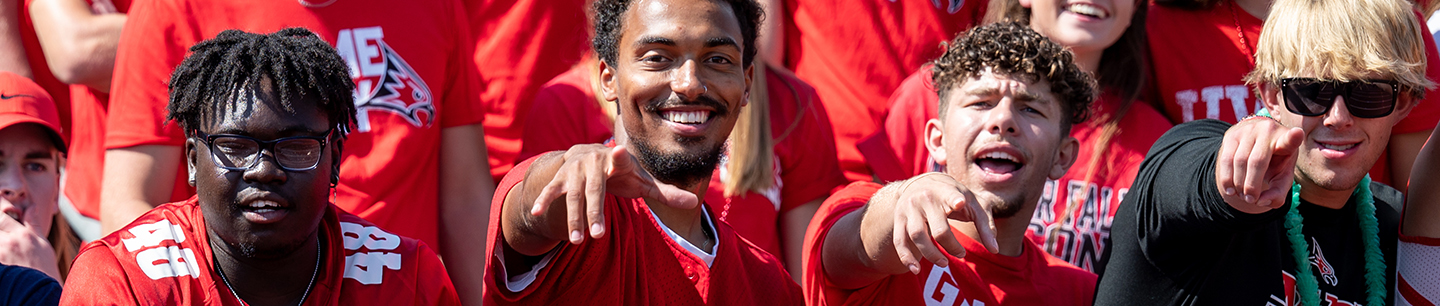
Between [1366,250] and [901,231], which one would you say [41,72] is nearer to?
[901,231]

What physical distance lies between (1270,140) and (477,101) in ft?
7.84

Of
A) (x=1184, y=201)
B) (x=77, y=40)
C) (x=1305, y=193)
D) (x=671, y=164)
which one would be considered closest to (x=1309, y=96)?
(x=1305, y=193)

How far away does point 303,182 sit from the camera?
2738 mm

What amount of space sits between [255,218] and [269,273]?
0.16 metres

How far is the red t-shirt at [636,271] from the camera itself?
2482 mm

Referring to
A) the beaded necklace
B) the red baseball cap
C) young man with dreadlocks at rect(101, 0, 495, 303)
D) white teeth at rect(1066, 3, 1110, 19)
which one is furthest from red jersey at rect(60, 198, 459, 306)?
white teeth at rect(1066, 3, 1110, 19)

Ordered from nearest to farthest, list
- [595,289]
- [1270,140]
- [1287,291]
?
[1270,140] < [595,289] < [1287,291]

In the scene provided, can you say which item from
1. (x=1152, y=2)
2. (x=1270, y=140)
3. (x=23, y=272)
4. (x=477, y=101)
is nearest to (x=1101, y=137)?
(x=1152, y=2)

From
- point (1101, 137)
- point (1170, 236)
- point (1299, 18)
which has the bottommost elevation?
point (1101, 137)

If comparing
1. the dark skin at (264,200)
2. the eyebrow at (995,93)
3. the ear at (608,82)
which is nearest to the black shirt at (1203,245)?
the eyebrow at (995,93)

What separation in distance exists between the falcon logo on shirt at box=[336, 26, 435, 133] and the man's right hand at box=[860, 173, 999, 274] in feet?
5.36

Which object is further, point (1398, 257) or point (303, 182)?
point (1398, 257)

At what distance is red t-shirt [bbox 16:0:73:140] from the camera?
397 cm

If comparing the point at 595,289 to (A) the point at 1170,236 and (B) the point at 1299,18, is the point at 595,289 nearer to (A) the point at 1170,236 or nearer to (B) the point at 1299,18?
(A) the point at 1170,236
